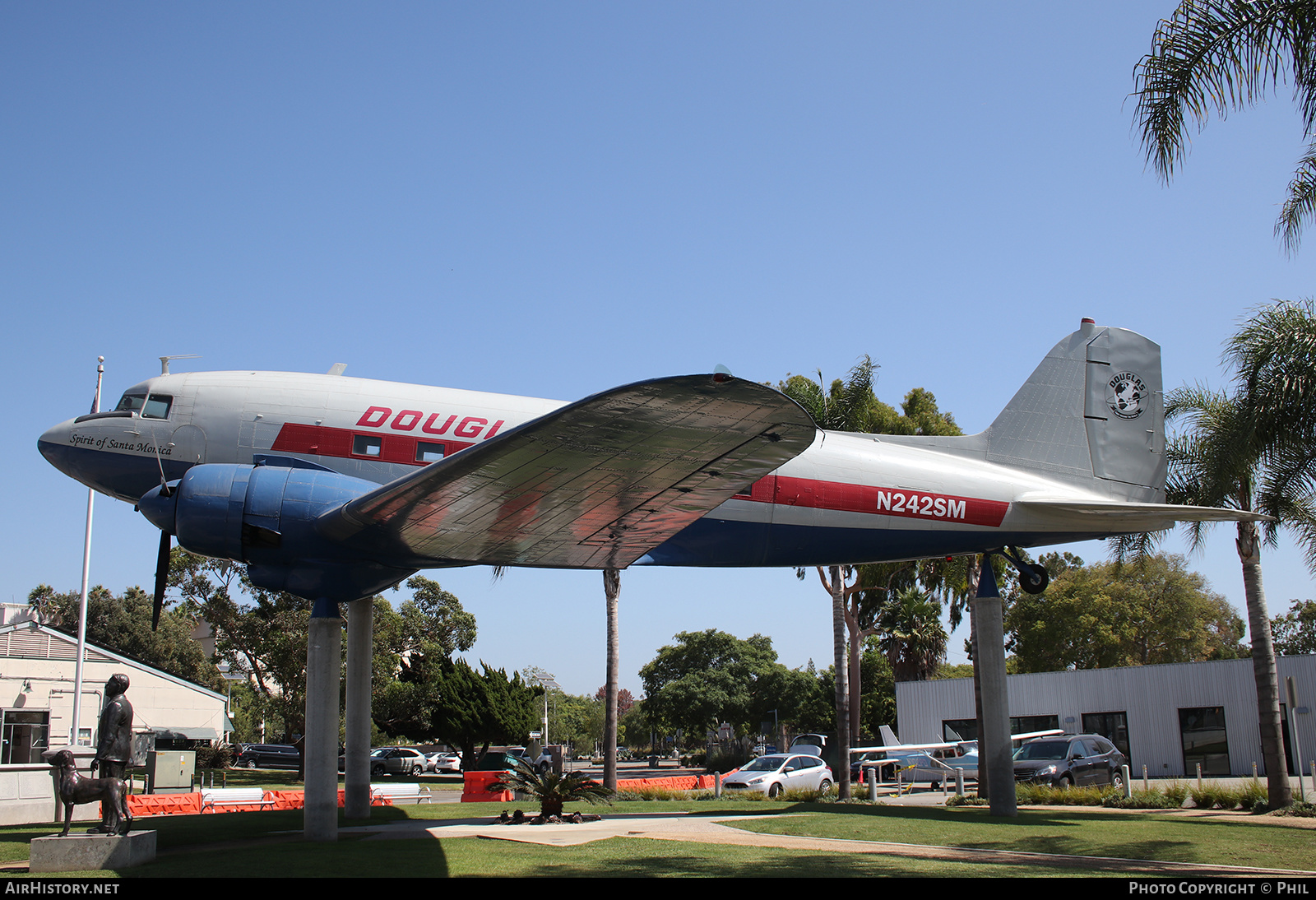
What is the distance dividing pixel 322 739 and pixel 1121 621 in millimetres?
57918

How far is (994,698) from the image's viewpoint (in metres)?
17.5

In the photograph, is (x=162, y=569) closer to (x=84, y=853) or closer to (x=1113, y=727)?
(x=84, y=853)

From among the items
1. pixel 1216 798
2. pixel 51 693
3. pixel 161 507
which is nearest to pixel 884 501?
pixel 1216 798

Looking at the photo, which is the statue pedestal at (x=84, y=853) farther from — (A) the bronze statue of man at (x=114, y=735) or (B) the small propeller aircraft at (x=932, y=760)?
(B) the small propeller aircraft at (x=932, y=760)

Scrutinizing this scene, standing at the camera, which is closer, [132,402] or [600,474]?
[600,474]

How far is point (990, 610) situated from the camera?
713 inches

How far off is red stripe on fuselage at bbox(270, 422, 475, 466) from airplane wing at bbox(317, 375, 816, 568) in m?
1.65

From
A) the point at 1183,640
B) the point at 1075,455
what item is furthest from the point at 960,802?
the point at 1183,640

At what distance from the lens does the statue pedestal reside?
30.9ft

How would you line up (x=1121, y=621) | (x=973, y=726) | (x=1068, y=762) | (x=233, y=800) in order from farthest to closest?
(x=1121, y=621)
(x=973, y=726)
(x=1068, y=762)
(x=233, y=800)

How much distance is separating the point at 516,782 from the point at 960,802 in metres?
11.4

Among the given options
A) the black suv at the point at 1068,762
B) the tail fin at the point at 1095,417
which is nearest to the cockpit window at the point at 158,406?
the tail fin at the point at 1095,417

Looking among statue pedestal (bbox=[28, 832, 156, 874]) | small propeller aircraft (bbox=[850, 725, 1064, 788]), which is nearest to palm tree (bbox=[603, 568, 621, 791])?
small propeller aircraft (bbox=[850, 725, 1064, 788])

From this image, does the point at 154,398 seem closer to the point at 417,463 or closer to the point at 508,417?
the point at 417,463
